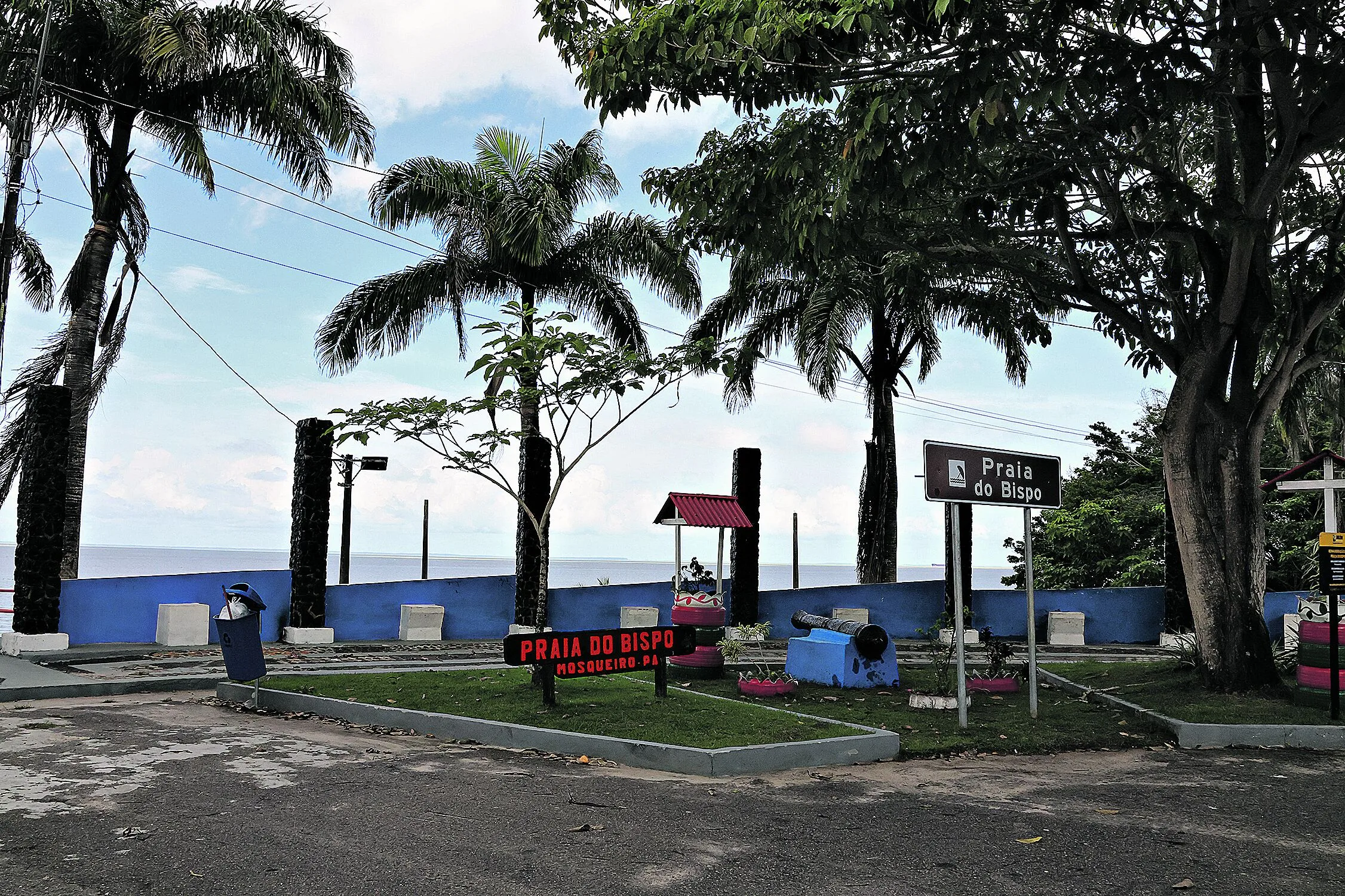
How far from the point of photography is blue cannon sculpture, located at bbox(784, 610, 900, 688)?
14.4 meters

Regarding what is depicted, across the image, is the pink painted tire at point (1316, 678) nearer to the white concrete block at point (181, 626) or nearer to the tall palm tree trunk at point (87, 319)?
the white concrete block at point (181, 626)

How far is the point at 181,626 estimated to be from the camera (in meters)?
19.5

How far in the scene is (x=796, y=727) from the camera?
1018cm

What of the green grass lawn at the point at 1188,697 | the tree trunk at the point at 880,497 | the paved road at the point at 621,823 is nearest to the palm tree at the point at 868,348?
the tree trunk at the point at 880,497

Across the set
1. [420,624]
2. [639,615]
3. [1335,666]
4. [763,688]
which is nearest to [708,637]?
[763,688]

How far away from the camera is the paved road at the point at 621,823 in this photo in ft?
18.7

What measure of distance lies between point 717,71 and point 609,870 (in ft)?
28.4

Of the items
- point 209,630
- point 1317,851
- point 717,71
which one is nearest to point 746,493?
point 209,630

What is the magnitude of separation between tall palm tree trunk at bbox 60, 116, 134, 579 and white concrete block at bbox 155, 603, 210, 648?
2.35 m

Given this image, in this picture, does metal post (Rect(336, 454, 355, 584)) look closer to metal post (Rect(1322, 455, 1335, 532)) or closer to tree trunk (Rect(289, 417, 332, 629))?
tree trunk (Rect(289, 417, 332, 629))

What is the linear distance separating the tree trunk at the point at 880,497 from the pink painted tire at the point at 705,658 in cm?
1170

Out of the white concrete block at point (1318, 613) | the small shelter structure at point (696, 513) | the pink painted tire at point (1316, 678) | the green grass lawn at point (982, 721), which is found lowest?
the green grass lawn at point (982, 721)

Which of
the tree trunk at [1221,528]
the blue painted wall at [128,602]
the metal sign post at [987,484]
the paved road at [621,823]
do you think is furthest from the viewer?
the blue painted wall at [128,602]

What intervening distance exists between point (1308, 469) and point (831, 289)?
919 cm
